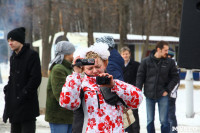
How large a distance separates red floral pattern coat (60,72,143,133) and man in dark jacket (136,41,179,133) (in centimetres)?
434

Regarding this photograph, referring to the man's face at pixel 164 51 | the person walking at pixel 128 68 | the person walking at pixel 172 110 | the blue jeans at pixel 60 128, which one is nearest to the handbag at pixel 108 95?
the blue jeans at pixel 60 128

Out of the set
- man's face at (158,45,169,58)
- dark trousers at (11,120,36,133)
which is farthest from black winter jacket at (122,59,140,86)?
dark trousers at (11,120,36,133)

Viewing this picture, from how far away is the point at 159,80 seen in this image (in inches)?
320

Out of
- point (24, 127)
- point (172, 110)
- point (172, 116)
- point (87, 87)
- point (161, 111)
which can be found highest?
point (87, 87)

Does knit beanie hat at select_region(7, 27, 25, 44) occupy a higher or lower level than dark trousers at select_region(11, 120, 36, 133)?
higher

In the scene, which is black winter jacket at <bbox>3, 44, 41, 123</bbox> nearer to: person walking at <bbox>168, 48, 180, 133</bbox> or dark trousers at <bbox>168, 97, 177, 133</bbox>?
person walking at <bbox>168, 48, 180, 133</bbox>

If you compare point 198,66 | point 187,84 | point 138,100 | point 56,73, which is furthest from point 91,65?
point 187,84

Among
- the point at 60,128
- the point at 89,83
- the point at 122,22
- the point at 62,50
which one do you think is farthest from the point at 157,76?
the point at 122,22

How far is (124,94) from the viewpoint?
3770mm

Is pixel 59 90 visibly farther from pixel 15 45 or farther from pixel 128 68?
pixel 128 68

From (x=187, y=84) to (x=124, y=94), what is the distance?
8.94 metres

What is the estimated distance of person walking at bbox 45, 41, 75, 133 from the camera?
5.68 meters

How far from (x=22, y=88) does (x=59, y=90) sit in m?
0.56

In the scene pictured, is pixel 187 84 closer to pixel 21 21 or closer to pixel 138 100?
pixel 138 100
